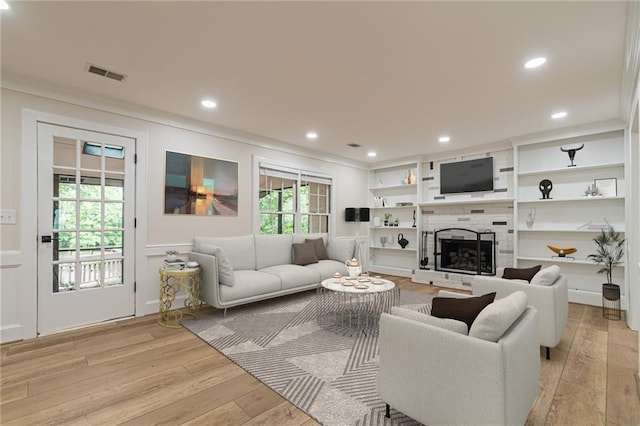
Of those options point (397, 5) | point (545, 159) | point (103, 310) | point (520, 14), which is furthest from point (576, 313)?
point (103, 310)

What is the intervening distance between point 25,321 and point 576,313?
617 centimetres

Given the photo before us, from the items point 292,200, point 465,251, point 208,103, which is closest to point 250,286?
point 292,200

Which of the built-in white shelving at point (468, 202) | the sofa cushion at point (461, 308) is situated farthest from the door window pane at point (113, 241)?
the built-in white shelving at point (468, 202)

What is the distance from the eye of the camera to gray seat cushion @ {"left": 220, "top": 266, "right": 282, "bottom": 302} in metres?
3.54

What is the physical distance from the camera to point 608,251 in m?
4.15

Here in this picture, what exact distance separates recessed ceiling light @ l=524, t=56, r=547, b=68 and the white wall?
11.5 feet

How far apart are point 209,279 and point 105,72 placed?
230cm

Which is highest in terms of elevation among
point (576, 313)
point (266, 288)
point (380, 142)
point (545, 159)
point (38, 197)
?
point (380, 142)

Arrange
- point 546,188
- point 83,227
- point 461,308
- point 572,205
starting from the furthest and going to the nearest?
1. point 546,188
2. point 572,205
3. point 83,227
4. point 461,308

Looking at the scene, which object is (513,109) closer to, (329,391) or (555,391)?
(555,391)

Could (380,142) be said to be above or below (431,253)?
above

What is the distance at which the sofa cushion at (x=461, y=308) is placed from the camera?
1651mm

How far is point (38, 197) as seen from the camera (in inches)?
118

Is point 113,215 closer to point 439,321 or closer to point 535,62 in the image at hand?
point 439,321
